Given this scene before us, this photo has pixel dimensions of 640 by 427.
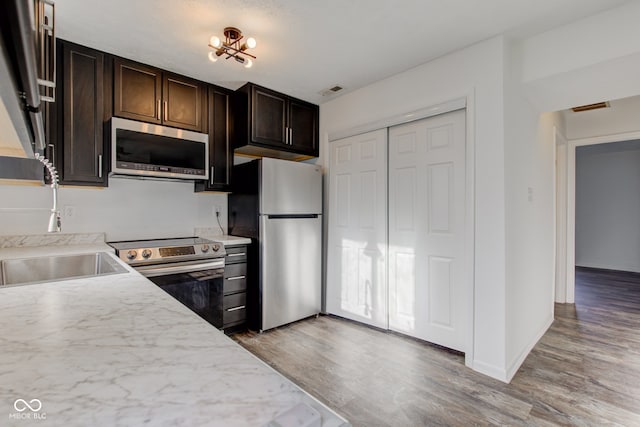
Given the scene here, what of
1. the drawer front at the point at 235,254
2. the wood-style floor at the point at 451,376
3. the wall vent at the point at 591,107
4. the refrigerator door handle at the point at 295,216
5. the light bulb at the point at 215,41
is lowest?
the wood-style floor at the point at 451,376

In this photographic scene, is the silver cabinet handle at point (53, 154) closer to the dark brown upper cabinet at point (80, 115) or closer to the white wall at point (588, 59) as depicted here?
the dark brown upper cabinet at point (80, 115)

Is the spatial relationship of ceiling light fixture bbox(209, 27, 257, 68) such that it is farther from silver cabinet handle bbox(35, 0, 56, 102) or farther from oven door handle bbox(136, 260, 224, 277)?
oven door handle bbox(136, 260, 224, 277)

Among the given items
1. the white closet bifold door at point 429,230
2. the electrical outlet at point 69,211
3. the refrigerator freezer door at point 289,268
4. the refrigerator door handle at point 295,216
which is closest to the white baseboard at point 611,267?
the white closet bifold door at point 429,230

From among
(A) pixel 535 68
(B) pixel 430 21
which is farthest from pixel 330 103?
(A) pixel 535 68

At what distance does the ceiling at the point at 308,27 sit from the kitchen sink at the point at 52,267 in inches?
61.8

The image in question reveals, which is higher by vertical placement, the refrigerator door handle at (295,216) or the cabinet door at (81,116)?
the cabinet door at (81,116)

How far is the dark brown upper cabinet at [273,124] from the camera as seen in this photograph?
10.0 feet

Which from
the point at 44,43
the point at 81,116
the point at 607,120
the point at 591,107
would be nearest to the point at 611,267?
the point at 607,120

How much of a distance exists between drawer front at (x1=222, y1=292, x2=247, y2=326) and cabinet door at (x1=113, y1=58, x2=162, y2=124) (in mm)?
1727

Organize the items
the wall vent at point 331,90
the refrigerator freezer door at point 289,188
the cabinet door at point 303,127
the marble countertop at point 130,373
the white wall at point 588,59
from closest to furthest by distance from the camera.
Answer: the marble countertop at point 130,373, the white wall at point 588,59, the refrigerator freezer door at point 289,188, the wall vent at point 331,90, the cabinet door at point 303,127

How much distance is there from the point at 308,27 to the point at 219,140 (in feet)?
4.77

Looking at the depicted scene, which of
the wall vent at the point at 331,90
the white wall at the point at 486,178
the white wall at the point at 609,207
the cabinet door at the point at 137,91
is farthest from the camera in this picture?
the white wall at the point at 609,207

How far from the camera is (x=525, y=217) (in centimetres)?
249

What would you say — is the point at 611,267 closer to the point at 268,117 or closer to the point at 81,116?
the point at 268,117
